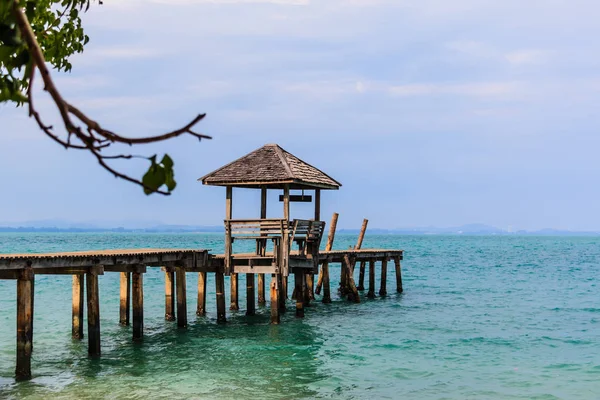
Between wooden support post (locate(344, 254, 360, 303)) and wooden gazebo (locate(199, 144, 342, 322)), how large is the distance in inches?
170

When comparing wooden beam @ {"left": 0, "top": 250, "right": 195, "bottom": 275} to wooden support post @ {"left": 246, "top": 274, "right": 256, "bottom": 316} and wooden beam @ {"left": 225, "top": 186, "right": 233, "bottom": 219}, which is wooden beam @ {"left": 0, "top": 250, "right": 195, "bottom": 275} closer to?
wooden beam @ {"left": 225, "top": 186, "right": 233, "bottom": 219}

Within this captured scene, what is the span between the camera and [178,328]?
64.8 feet

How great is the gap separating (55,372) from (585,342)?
44.8 ft

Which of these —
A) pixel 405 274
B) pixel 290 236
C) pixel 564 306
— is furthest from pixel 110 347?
pixel 405 274

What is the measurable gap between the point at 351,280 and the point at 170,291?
7945mm

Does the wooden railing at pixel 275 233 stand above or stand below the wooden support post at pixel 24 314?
above

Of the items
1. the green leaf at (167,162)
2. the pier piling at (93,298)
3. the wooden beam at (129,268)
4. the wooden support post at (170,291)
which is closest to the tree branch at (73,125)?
the green leaf at (167,162)

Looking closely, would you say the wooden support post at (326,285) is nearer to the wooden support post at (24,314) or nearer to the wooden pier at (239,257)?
the wooden pier at (239,257)

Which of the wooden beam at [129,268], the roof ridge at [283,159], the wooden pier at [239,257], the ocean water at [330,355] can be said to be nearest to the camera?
the ocean water at [330,355]

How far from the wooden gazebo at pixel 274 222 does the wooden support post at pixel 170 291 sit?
1525mm

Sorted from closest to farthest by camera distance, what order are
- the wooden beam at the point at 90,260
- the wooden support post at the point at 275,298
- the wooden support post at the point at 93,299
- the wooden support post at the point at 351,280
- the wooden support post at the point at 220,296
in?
the wooden beam at the point at 90,260
the wooden support post at the point at 93,299
the wooden support post at the point at 275,298
the wooden support post at the point at 220,296
the wooden support post at the point at 351,280

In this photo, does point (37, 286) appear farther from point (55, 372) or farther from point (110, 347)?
point (55, 372)

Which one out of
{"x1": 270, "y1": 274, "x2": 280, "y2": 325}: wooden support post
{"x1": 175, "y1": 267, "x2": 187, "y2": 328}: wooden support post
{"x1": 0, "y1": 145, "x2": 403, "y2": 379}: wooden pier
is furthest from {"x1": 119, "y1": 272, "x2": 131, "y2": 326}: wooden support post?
{"x1": 270, "y1": 274, "x2": 280, "y2": 325}: wooden support post

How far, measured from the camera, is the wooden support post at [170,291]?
20303 mm
